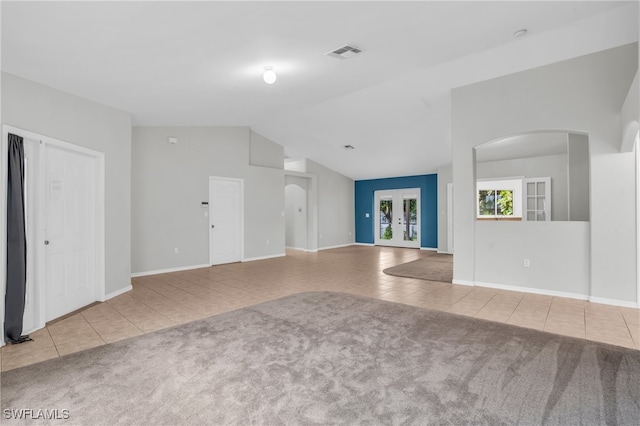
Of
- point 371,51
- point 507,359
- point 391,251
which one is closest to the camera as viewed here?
point 507,359

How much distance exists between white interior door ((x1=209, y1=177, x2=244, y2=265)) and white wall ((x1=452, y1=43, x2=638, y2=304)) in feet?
16.6

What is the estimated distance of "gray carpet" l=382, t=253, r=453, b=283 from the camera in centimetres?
623

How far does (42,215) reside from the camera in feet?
12.0

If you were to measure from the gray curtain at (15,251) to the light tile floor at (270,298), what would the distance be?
0.72ft

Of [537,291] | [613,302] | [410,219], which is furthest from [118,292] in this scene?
[410,219]

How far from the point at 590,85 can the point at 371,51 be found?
10.1 feet

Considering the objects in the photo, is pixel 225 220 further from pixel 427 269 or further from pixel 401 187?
pixel 401 187

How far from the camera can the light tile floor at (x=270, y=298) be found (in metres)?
3.28

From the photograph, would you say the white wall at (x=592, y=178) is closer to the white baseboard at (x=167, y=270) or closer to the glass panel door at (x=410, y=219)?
the white baseboard at (x=167, y=270)

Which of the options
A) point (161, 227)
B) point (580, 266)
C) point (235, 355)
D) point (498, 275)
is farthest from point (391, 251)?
point (235, 355)

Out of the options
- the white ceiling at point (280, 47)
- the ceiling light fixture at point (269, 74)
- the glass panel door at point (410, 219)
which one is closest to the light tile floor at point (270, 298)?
the white ceiling at point (280, 47)

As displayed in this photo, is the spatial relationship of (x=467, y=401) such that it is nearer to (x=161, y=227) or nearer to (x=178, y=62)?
(x=178, y=62)

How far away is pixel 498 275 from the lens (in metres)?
5.23

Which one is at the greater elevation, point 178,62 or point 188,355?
point 178,62
